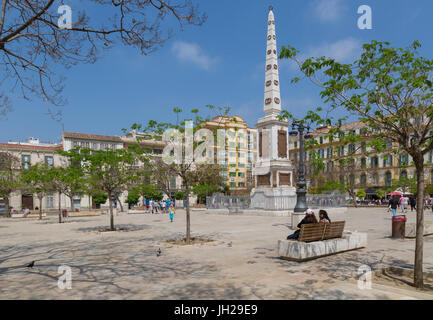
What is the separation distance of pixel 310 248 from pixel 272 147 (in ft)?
64.6

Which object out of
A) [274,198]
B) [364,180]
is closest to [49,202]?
[274,198]

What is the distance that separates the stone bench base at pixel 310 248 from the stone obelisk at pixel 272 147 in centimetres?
1744

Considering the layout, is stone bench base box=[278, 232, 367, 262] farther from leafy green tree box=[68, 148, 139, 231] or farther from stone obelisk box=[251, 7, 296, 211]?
stone obelisk box=[251, 7, 296, 211]

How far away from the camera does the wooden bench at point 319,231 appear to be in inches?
331

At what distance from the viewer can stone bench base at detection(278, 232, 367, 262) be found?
827 cm

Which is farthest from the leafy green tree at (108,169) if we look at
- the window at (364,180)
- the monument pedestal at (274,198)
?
the window at (364,180)

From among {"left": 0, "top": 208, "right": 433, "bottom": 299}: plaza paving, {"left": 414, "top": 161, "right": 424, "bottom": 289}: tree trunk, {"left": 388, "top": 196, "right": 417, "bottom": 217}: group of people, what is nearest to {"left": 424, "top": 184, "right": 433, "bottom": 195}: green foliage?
{"left": 388, "top": 196, "right": 417, "bottom": 217}: group of people

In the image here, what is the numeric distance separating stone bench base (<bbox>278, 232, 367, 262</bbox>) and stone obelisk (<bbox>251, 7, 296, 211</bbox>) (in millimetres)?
17444

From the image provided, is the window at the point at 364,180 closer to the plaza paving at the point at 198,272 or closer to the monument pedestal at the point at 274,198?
the monument pedestal at the point at 274,198

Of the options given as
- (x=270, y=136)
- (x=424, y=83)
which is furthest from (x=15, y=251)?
(x=270, y=136)

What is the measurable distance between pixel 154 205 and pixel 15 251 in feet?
89.8

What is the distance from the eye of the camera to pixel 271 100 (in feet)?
90.9

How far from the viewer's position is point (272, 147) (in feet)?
91.0
